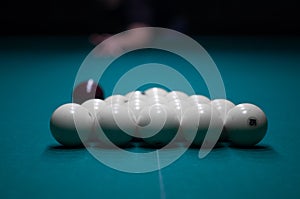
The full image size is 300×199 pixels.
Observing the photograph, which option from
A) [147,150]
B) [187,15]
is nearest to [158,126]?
[147,150]

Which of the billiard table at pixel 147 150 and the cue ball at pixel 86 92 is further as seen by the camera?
the cue ball at pixel 86 92

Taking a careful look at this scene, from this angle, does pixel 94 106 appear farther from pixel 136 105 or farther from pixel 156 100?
pixel 156 100

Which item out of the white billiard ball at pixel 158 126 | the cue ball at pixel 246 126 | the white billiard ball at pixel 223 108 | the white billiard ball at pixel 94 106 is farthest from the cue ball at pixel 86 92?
the cue ball at pixel 246 126

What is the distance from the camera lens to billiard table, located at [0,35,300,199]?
2.38 m

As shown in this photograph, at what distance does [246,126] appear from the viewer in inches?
119

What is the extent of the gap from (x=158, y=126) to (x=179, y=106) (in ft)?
1.45

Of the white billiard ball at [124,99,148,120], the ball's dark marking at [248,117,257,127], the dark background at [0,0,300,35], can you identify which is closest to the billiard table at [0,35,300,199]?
the ball's dark marking at [248,117,257,127]

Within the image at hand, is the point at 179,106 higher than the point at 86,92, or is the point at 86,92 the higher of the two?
the point at 86,92

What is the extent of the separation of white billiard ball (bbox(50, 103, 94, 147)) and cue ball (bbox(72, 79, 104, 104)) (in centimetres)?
76

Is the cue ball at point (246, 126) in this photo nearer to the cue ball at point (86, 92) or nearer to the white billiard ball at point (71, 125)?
the white billiard ball at point (71, 125)

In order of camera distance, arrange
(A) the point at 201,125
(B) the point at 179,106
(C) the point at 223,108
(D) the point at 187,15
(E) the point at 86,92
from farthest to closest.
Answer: (D) the point at 187,15, (E) the point at 86,92, (B) the point at 179,106, (C) the point at 223,108, (A) the point at 201,125

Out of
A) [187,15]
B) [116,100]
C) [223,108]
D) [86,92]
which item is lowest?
[223,108]

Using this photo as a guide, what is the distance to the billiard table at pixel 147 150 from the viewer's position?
2.38 meters

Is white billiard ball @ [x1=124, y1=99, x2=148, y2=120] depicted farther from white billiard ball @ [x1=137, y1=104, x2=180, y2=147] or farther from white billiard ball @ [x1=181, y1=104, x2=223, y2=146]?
white billiard ball @ [x1=181, y1=104, x2=223, y2=146]
